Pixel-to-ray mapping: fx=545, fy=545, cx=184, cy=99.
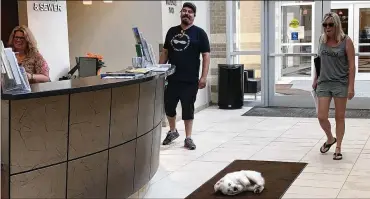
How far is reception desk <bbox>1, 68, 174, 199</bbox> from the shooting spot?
3.02 metres

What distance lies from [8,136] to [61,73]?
3.92 m

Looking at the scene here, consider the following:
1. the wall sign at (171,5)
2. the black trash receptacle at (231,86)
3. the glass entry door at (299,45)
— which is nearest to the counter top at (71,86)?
the wall sign at (171,5)

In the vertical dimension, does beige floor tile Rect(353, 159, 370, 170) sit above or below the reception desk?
below

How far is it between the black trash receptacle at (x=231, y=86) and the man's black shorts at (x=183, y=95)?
354cm

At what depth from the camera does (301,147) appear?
251 inches

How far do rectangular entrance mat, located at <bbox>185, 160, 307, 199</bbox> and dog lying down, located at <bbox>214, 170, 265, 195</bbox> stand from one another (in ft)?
0.14

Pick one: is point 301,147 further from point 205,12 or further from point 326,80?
point 205,12

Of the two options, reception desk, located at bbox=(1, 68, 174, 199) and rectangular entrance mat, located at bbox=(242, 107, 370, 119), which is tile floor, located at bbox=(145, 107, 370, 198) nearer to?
rectangular entrance mat, located at bbox=(242, 107, 370, 119)

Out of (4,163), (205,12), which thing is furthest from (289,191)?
(205,12)

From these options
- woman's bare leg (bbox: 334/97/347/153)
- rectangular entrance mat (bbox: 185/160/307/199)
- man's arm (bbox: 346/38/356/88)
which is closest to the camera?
rectangular entrance mat (bbox: 185/160/307/199)

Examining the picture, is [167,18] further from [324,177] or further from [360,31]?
[324,177]

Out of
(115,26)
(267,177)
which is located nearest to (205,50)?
(267,177)

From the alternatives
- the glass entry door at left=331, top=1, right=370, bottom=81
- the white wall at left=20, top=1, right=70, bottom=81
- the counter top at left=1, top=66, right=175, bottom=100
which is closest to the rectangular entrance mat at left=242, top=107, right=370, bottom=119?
the glass entry door at left=331, top=1, right=370, bottom=81

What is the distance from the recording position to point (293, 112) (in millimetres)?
9227
